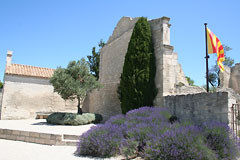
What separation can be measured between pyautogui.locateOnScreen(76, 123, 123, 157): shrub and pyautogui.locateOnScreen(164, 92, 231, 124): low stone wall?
118 inches

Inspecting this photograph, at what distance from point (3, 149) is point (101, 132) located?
3.02 metres

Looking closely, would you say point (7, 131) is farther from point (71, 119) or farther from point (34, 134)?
point (71, 119)

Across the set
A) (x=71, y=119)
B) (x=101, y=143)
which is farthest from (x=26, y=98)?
(x=101, y=143)

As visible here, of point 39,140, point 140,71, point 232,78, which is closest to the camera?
point 39,140

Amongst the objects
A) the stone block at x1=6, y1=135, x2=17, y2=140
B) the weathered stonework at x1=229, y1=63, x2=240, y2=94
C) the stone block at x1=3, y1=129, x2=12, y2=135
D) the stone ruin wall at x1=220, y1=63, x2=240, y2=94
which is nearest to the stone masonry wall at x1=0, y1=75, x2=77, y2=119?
the stone block at x1=3, y1=129, x2=12, y2=135

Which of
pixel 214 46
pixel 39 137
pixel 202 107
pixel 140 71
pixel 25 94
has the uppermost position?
pixel 214 46

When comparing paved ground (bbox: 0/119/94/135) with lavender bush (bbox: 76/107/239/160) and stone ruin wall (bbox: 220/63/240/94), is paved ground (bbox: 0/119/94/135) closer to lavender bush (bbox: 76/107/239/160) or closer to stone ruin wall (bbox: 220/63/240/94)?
lavender bush (bbox: 76/107/239/160)

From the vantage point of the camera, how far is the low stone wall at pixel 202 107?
5.95 m

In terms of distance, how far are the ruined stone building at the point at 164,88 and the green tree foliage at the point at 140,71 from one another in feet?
1.00

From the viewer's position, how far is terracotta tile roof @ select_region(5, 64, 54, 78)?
1453 centimetres

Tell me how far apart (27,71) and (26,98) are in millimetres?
2116

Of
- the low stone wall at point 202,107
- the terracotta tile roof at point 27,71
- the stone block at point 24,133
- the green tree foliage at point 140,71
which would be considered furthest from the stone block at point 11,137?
the terracotta tile roof at point 27,71

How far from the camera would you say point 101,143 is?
16.3ft

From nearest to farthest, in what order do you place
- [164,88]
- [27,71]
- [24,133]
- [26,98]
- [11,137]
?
[24,133], [11,137], [164,88], [26,98], [27,71]
